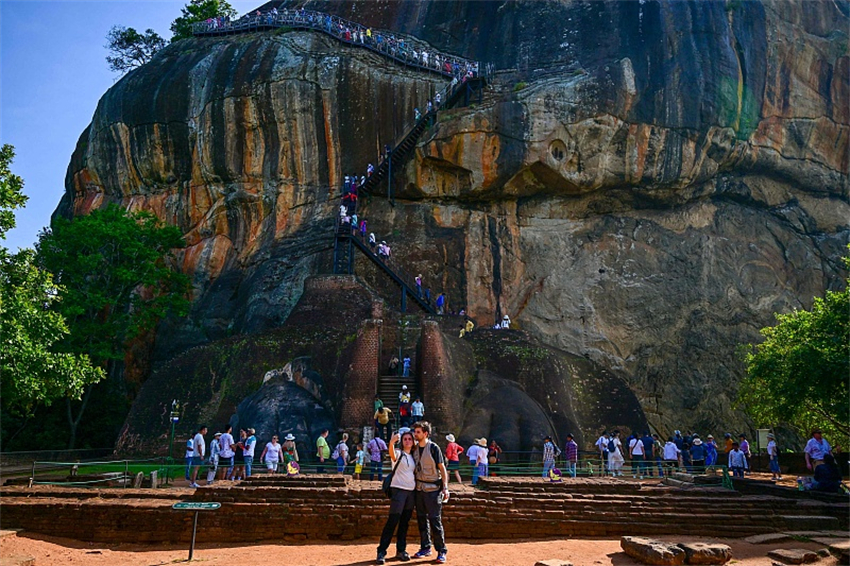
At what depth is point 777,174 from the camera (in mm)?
37438

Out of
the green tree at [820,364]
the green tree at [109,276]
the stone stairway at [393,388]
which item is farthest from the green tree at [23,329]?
the green tree at [820,364]

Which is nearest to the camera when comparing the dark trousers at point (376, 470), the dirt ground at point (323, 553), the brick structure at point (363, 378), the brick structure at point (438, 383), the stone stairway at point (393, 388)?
the dirt ground at point (323, 553)

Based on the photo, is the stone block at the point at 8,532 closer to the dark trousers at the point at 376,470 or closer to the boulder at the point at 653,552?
the dark trousers at the point at 376,470

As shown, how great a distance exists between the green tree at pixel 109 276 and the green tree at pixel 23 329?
1175 cm

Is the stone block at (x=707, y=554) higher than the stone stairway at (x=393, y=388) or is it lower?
lower

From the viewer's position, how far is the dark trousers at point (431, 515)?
31.3 feet

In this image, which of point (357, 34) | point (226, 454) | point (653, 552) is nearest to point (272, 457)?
point (226, 454)

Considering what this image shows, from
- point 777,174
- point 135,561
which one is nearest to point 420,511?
point 135,561

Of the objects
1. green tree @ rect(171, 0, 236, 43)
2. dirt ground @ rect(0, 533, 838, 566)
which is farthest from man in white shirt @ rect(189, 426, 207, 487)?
green tree @ rect(171, 0, 236, 43)

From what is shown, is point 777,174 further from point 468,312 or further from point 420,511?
point 420,511

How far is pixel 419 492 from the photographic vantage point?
9.60 metres

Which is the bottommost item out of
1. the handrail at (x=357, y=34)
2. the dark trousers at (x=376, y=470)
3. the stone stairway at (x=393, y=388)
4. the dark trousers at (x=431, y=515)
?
the dark trousers at (x=431, y=515)

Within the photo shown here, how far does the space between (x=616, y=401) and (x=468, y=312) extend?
32.9 feet

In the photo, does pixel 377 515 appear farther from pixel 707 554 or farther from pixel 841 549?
pixel 841 549
